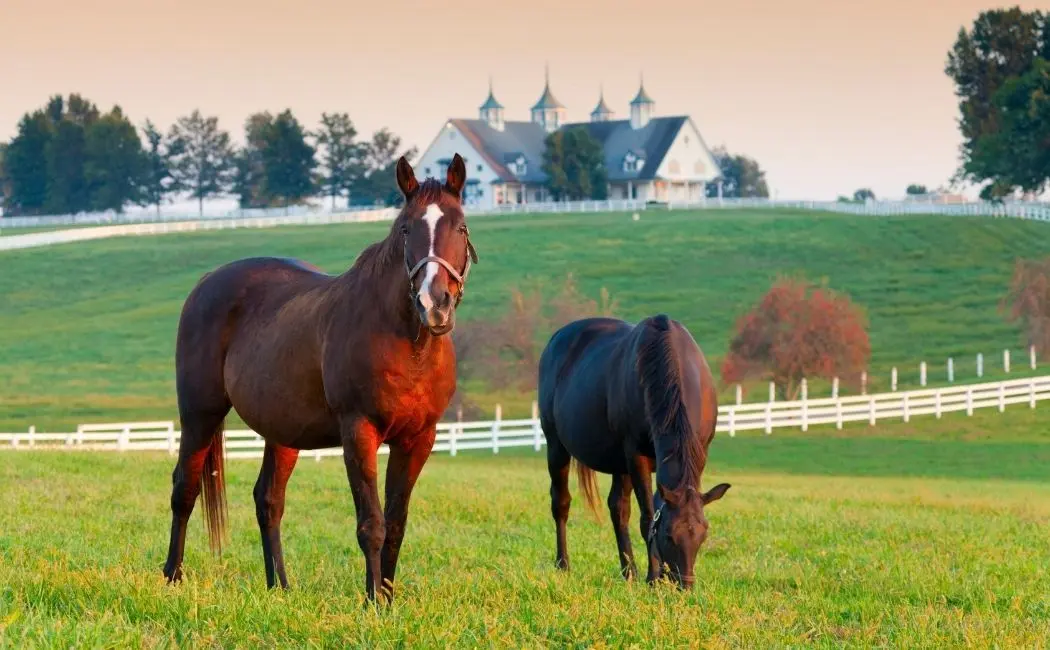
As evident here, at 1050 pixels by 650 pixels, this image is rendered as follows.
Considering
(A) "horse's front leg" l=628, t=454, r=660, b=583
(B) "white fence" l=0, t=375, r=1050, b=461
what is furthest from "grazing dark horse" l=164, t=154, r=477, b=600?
(B) "white fence" l=0, t=375, r=1050, b=461

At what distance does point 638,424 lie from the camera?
9.89 metres

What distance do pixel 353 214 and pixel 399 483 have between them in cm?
8877

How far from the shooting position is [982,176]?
68.5m

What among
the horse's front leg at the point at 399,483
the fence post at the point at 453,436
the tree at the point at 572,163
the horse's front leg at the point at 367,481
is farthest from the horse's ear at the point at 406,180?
the tree at the point at 572,163

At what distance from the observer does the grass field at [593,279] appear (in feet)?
164

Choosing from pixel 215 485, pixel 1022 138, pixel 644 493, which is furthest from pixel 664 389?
pixel 1022 138

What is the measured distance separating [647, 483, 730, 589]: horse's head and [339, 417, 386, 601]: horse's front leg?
5.64 ft

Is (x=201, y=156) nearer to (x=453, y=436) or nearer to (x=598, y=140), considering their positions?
(x=598, y=140)

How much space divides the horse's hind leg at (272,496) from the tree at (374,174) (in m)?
105

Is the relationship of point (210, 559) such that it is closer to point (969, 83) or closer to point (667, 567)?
point (667, 567)

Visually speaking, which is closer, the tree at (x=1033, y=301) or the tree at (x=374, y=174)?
the tree at (x=1033, y=301)

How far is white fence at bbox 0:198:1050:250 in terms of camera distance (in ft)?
265

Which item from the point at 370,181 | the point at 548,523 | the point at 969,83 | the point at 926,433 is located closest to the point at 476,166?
the point at 370,181

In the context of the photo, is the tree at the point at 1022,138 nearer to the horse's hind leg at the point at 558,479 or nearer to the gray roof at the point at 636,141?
the gray roof at the point at 636,141
